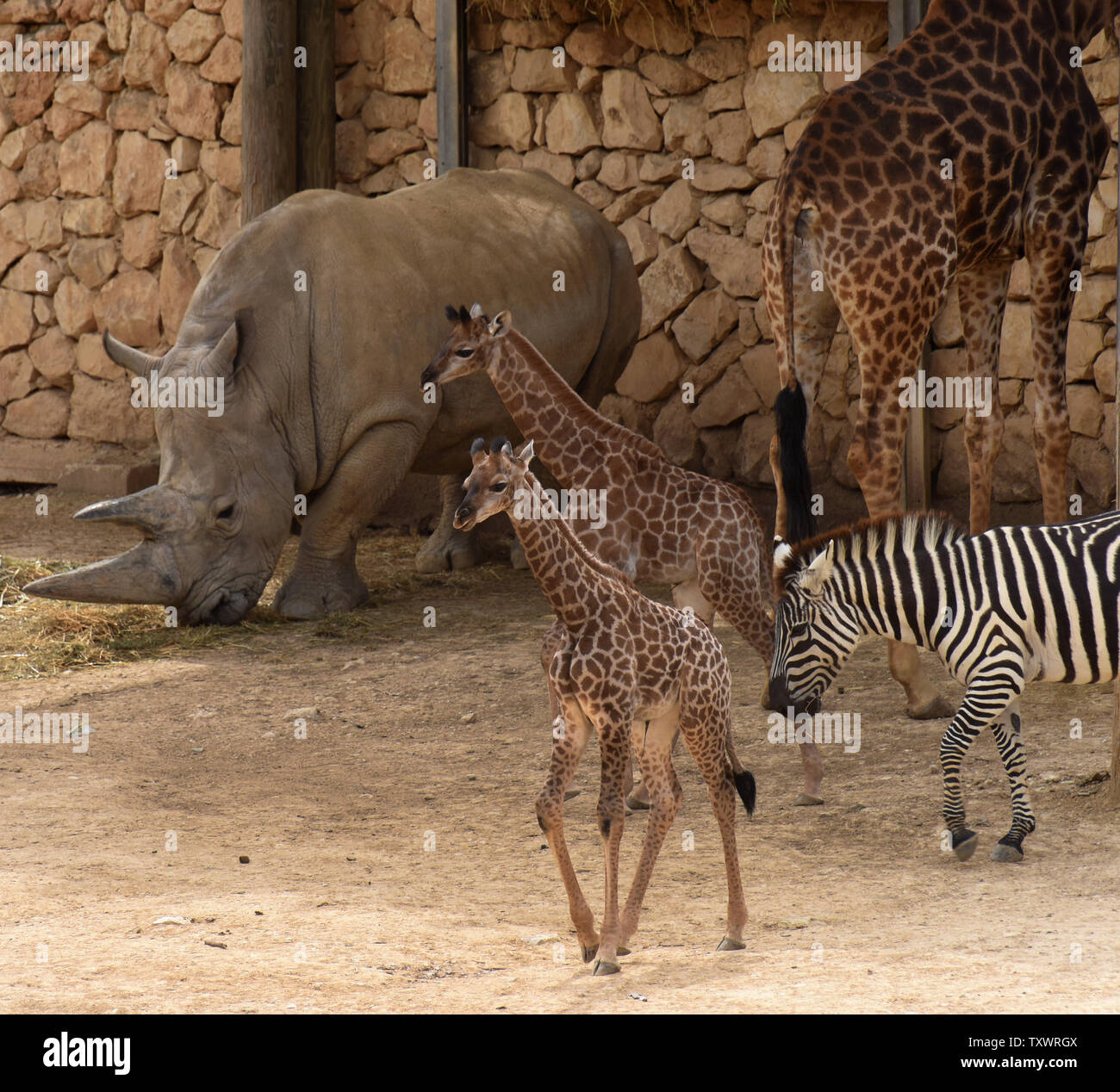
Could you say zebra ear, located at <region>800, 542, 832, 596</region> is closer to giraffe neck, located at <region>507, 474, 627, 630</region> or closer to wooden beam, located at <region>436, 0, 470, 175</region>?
giraffe neck, located at <region>507, 474, 627, 630</region>

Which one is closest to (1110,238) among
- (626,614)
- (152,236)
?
(626,614)

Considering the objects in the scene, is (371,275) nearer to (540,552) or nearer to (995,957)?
(540,552)

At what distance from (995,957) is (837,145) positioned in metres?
3.40

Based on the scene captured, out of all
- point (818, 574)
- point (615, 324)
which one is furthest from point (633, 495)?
point (615, 324)

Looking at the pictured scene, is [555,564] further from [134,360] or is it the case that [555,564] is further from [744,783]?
[134,360]

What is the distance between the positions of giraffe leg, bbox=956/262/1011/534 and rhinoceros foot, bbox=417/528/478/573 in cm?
341

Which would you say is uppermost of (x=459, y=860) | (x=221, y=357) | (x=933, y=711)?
(x=221, y=357)

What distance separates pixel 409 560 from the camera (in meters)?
9.34

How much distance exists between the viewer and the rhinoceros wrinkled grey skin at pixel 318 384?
7109 mm

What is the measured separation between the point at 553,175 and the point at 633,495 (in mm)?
4918

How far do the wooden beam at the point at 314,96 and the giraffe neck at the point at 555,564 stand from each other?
653 cm

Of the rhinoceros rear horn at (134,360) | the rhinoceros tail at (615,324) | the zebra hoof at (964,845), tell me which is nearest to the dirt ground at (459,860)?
the zebra hoof at (964,845)

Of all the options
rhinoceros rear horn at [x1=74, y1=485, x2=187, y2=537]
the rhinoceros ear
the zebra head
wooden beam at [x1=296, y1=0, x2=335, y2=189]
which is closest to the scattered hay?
rhinoceros rear horn at [x1=74, y1=485, x2=187, y2=537]

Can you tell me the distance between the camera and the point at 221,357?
23.5ft
